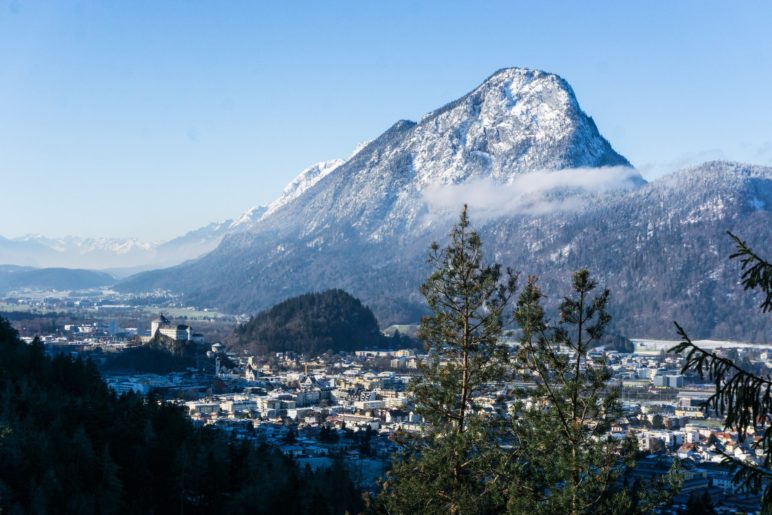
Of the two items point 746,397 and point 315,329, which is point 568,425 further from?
point 315,329

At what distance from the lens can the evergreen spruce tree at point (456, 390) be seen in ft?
55.4

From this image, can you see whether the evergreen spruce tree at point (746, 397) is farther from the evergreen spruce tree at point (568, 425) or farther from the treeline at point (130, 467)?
the treeline at point (130, 467)

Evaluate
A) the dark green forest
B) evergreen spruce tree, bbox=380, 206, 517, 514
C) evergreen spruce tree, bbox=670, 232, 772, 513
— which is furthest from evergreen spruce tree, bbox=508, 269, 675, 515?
the dark green forest

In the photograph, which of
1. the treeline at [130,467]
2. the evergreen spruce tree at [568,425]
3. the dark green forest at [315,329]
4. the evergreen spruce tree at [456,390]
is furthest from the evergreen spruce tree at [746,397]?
the dark green forest at [315,329]

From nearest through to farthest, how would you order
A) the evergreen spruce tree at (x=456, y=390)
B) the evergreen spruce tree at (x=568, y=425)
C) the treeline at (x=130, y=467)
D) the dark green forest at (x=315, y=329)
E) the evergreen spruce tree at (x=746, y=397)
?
the evergreen spruce tree at (x=746, y=397), the evergreen spruce tree at (x=568, y=425), the evergreen spruce tree at (x=456, y=390), the treeline at (x=130, y=467), the dark green forest at (x=315, y=329)

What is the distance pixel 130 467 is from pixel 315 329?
300 feet

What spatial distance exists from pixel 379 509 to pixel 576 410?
6.20 metres

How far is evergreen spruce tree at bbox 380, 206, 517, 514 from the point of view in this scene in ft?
55.4

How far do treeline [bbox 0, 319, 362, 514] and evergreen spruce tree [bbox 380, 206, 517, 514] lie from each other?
11526 mm

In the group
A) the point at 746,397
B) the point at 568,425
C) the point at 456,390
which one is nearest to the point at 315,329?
the point at 456,390

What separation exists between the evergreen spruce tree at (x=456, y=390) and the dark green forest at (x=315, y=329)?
98055 millimetres

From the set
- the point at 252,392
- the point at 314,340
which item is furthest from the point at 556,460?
the point at 314,340

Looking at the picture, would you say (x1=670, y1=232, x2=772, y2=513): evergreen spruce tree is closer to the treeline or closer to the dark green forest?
the treeline

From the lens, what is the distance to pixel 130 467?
3192 cm
